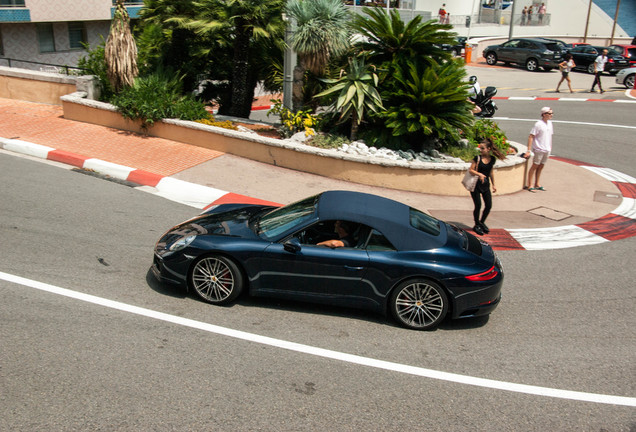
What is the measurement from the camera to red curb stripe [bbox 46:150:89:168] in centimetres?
1192

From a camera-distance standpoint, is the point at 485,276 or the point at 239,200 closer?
the point at 485,276

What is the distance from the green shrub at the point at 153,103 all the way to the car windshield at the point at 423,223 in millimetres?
7846

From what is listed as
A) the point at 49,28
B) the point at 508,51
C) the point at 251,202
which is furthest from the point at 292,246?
the point at 508,51

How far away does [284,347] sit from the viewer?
5.98 m

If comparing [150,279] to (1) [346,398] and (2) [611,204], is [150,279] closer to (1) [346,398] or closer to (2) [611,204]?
(1) [346,398]

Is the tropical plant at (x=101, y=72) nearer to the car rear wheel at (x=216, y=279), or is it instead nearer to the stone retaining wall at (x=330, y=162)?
the stone retaining wall at (x=330, y=162)

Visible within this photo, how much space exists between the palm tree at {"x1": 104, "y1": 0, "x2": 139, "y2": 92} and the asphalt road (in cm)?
613

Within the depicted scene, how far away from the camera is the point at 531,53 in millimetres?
34781

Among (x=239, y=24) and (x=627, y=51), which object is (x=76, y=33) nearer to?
(x=239, y=24)

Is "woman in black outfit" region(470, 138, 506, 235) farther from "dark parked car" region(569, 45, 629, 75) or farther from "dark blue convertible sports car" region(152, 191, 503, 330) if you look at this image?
"dark parked car" region(569, 45, 629, 75)

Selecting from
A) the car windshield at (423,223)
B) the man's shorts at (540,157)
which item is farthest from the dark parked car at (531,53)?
the car windshield at (423,223)

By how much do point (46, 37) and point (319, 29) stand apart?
65.8ft

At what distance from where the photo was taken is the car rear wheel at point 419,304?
651cm

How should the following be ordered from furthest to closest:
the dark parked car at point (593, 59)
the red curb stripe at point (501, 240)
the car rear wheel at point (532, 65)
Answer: the car rear wheel at point (532, 65) → the dark parked car at point (593, 59) → the red curb stripe at point (501, 240)
